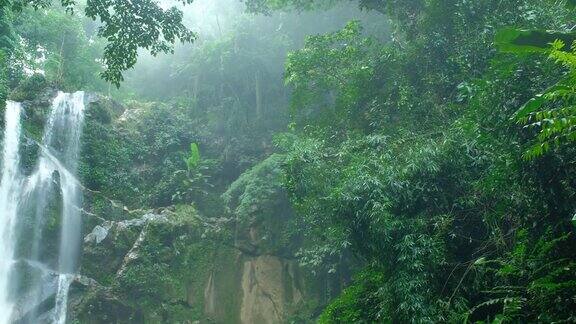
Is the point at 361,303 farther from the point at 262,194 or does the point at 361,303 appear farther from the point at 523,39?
the point at 262,194

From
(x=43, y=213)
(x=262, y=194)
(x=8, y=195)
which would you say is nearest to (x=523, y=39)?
(x=262, y=194)

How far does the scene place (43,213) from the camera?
13094 mm

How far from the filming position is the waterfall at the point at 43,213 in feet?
37.8

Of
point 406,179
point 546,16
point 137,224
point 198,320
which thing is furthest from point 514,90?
point 137,224

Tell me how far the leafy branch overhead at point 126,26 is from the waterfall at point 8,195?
8.05 meters

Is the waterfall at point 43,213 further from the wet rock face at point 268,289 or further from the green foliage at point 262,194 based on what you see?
the green foliage at point 262,194

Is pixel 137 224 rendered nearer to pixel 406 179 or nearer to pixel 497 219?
pixel 406 179

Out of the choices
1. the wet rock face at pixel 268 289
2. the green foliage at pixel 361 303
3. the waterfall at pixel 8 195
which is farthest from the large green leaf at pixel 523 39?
the waterfall at pixel 8 195

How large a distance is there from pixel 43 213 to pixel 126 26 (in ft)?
27.9


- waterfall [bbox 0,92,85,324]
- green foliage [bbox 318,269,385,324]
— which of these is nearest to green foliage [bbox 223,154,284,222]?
waterfall [bbox 0,92,85,324]

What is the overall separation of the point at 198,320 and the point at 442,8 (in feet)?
31.2

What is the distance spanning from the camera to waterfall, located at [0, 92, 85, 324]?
37.8 ft

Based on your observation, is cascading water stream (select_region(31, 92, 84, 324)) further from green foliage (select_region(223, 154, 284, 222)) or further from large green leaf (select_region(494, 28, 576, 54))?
large green leaf (select_region(494, 28, 576, 54))


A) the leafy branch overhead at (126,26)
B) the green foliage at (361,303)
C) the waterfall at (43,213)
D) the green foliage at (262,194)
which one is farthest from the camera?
the green foliage at (262,194)
